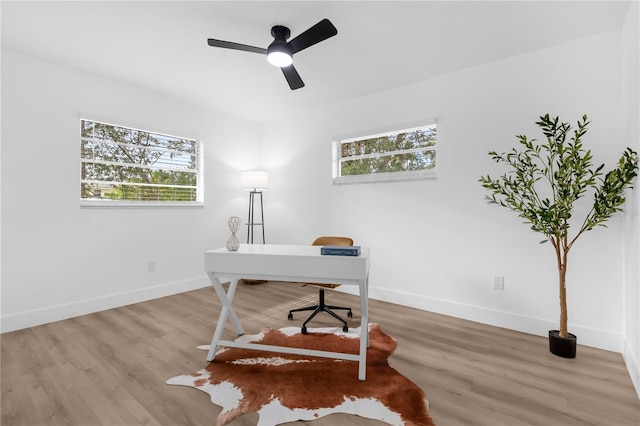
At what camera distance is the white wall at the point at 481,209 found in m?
2.51

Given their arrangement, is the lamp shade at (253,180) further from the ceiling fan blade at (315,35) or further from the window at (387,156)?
the ceiling fan blade at (315,35)

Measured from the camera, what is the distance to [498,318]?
2.95 m

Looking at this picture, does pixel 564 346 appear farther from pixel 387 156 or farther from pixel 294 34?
pixel 294 34

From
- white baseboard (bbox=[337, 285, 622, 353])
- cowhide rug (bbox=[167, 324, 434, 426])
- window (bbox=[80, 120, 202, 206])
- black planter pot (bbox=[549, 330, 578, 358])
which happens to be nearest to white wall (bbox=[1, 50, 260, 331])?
window (bbox=[80, 120, 202, 206])

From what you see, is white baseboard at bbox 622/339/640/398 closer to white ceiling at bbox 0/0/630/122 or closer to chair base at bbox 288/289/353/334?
chair base at bbox 288/289/353/334

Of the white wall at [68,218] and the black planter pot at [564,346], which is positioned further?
the white wall at [68,218]

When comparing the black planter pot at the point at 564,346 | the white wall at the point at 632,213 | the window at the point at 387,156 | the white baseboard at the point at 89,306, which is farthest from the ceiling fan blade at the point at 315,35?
the white baseboard at the point at 89,306

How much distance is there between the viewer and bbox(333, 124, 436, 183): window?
3.52m

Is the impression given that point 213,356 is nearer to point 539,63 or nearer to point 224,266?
point 224,266

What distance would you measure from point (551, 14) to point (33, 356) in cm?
475

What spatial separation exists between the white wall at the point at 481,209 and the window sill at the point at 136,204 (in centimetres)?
183

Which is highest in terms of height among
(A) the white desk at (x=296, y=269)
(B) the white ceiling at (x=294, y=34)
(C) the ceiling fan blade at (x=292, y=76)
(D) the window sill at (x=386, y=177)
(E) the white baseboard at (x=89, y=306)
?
(B) the white ceiling at (x=294, y=34)

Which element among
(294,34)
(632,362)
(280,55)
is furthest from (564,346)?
(294,34)

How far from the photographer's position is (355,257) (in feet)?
6.60
